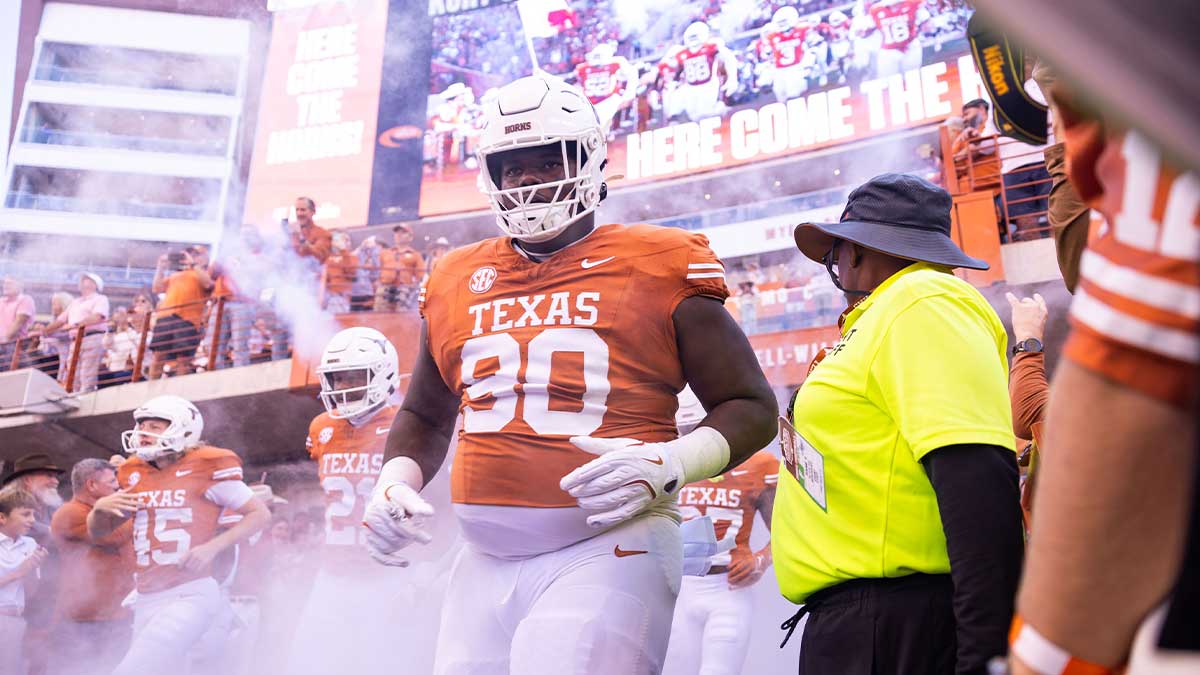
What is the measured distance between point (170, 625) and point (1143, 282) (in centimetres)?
519

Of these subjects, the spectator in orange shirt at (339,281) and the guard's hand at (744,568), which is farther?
the spectator in orange shirt at (339,281)

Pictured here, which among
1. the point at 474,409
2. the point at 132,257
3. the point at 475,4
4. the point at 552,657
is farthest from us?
the point at 132,257

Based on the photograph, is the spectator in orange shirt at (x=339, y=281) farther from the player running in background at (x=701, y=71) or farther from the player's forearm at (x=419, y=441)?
the player's forearm at (x=419, y=441)

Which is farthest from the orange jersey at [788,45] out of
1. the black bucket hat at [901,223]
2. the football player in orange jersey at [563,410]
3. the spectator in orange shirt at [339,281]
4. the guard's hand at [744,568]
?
the black bucket hat at [901,223]

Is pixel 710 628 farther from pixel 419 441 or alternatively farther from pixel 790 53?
pixel 790 53

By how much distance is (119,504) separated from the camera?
543cm

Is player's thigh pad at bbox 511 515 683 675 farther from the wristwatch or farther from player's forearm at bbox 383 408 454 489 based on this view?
the wristwatch

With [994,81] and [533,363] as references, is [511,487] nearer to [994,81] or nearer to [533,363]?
[533,363]

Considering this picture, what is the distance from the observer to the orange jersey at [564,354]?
1974 mm

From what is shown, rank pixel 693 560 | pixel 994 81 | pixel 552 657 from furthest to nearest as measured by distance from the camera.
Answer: pixel 693 560 → pixel 552 657 → pixel 994 81

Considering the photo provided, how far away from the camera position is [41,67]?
36.0 ft

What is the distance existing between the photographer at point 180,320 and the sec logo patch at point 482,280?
7209 mm

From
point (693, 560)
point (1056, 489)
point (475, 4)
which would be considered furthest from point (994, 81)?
point (475, 4)

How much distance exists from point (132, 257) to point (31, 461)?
8.13m
